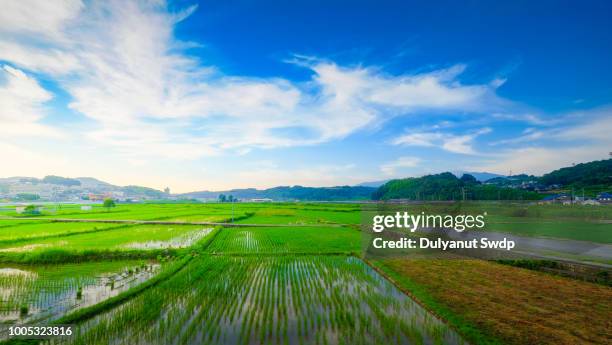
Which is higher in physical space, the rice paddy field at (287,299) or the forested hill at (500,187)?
the forested hill at (500,187)

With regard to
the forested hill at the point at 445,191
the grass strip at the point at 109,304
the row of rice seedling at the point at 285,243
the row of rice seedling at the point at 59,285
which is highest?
the forested hill at the point at 445,191

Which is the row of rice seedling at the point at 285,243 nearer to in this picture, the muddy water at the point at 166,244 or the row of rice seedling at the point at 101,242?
the muddy water at the point at 166,244

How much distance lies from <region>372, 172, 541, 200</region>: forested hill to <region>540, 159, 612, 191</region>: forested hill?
1331 cm

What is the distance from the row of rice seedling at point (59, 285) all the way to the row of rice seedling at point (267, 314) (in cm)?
141

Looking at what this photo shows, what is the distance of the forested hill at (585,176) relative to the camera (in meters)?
69.2

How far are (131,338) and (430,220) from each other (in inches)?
448

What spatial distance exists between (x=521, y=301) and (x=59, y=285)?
46.2 feet

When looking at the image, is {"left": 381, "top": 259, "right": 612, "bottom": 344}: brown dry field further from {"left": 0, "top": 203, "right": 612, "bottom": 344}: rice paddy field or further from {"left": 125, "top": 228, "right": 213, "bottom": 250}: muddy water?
{"left": 125, "top": 228, "right": 213, "bottom": 250}: muddy water

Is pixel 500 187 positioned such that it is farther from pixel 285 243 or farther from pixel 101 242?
pixel 101 242

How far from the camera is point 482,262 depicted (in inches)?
577

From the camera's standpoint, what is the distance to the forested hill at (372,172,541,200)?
62812 millimetres

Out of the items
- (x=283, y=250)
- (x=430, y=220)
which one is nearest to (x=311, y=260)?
Result: (x=283, y=250)

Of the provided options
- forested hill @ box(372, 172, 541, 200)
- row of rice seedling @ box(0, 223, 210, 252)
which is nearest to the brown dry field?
row of rice seedling @ box(0, 223, 210, 252)

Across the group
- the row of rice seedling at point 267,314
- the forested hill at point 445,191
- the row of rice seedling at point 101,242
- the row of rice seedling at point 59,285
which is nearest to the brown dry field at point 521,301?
the row of rice seedling at point 267,314
